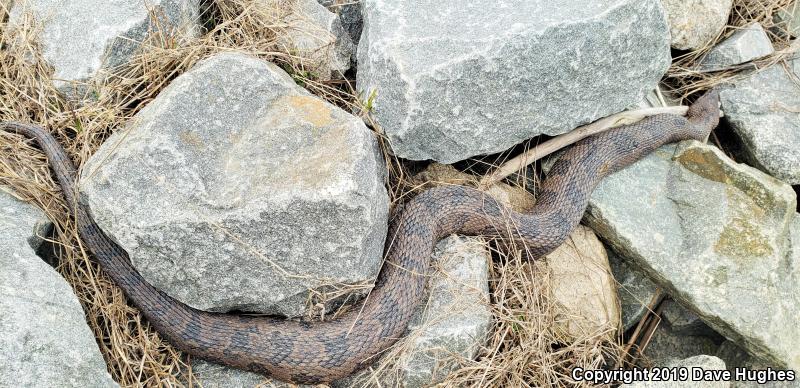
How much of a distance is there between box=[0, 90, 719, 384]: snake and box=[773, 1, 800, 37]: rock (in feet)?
10.8

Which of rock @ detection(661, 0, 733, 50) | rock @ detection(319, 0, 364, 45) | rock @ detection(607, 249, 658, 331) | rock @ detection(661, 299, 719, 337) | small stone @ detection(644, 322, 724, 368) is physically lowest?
small stone @ detection(644, 322, 724, 368)

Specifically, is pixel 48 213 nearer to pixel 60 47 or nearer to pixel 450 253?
pixel 60 47

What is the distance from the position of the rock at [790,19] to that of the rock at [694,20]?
0.80 m

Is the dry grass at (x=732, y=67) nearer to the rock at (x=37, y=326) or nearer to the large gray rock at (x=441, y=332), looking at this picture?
the large gray rock at (x=441, y=332)

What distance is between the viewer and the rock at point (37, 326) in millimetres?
3256

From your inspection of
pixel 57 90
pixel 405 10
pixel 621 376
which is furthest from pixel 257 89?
→ pixel 621 376

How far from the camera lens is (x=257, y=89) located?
426 centimetres

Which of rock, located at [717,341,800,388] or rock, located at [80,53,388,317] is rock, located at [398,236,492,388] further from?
rock, located at [717,341,800,388]

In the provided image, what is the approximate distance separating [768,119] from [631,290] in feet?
6.47

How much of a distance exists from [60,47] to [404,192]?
2622 mm

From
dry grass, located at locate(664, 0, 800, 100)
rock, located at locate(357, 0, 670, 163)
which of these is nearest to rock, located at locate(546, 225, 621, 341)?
rock, located at locate(357, 0, 670, 163)

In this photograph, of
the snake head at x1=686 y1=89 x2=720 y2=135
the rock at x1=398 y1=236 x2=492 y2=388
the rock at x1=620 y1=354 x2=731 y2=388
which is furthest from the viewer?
the snake head at x1=686 y1=89 x2=720 y2=135

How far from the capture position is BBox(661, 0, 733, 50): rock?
18.7 feet

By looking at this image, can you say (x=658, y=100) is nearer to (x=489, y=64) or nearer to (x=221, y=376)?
(x=489, y=64)
